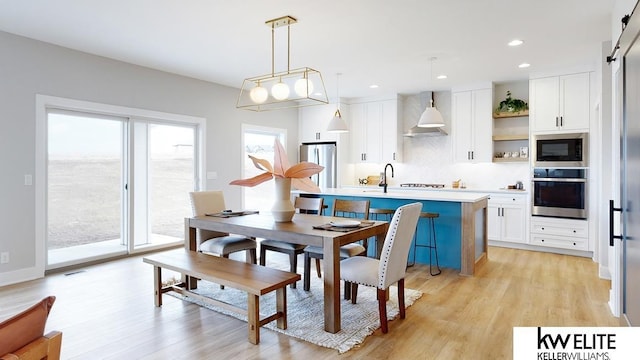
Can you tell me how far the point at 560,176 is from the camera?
530cm

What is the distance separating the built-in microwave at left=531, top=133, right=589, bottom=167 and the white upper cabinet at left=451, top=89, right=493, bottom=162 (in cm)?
76

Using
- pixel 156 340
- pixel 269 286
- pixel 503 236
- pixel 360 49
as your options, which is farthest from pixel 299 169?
pixel 503 236

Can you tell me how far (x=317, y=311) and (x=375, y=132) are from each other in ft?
15.7

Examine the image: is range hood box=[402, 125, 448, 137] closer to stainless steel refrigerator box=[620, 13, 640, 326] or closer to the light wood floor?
the light wood floor

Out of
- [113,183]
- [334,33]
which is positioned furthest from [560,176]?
[113,183]

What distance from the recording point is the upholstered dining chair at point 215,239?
12.1 feet

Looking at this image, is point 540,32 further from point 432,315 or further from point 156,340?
point 156,340

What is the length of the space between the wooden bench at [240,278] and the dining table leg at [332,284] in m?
0.26

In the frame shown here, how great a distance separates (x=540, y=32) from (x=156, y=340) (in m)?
4.55

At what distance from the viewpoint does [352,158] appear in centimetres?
762

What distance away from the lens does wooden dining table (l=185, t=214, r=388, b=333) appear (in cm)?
266

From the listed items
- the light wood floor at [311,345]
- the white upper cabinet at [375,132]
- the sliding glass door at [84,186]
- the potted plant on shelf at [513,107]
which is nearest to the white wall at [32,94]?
the sliding glass door at [84,186]

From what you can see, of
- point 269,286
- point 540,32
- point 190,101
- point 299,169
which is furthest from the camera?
point 190,101

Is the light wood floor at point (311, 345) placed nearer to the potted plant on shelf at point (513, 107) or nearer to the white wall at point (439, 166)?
the white wall at point (439, 166)
